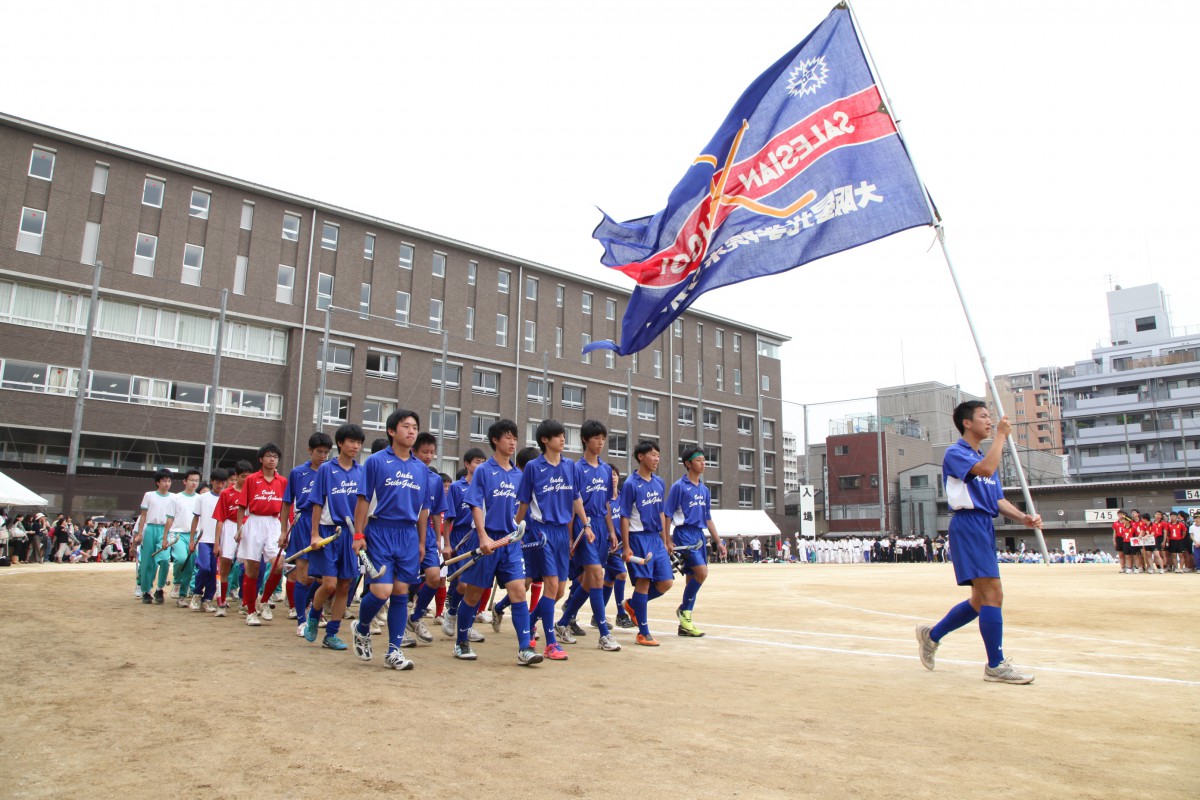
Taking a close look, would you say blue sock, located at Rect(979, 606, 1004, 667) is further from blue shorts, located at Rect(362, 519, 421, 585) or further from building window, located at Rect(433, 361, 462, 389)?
building window, located at Rect(433, 361, 462, 389)

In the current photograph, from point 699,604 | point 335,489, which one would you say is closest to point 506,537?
point 335,489

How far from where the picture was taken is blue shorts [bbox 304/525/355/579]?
25.7 feet

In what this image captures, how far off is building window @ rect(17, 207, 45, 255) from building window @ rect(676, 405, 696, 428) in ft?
138

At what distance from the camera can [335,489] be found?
315 inches

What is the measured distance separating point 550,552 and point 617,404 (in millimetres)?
50494

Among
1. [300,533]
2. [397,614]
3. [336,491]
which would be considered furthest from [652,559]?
[300,533]

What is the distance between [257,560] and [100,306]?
34898 millimetres

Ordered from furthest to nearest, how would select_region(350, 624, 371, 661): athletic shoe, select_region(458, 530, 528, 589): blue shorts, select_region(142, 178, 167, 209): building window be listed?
select_region(142, 178, 167, 209): building window < select_region(458, 530, 528, 589): blue shorts < select_region(350, 624, 371, 661): athletic shoe

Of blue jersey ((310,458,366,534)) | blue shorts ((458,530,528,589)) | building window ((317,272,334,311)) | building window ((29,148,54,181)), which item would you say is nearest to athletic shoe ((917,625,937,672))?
blue shorts ((458,530,528,589))

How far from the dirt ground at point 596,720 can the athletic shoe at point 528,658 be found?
0.10 m

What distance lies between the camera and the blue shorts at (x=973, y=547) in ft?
20.0

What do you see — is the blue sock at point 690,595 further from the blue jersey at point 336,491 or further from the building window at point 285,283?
the building window at point 285,283

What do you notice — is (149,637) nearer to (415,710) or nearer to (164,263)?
(415,710)

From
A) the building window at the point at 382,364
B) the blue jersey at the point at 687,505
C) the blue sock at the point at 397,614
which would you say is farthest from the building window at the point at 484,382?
the blue sock at the point at 397,614
